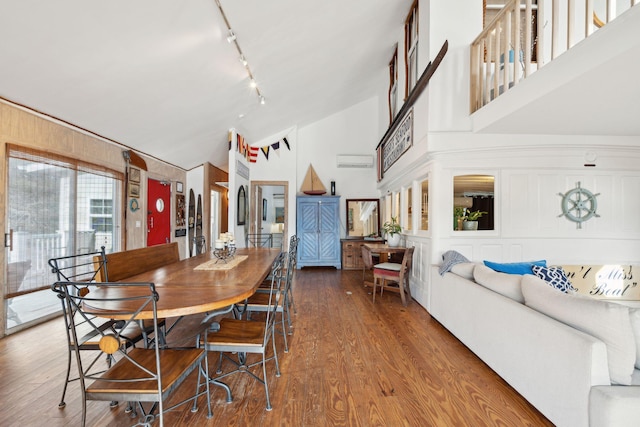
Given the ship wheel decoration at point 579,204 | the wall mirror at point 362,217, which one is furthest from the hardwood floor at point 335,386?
the wall mirror at point 362,217

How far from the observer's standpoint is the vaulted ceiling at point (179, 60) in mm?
2279

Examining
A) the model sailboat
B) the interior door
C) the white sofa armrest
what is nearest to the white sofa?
the white sofa armrest

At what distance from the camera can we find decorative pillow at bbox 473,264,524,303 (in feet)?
6.92

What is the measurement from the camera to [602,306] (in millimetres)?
1449

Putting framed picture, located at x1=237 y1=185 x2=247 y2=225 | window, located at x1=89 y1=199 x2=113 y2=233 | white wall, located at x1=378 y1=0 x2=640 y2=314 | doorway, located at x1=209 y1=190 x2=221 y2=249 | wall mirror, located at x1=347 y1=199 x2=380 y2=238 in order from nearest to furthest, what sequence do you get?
1. white wall, located at x1=378 y1=0 x2=640 y2=314
2. window, located at x1=89 y1=199 x2=113 y2=233
3. framed picture, located at x1=237 y1=185 x2=247 y2=225
4. wall mirror, located at x1=347 y1=199 x2=380 y2=238
5. doorway, located at x1=209 y1=190 x2=221 y2=249

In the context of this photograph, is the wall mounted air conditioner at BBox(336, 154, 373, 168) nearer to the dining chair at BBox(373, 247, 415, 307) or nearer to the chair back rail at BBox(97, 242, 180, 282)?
the dining chair at BBox(373, 247, 415, 307)

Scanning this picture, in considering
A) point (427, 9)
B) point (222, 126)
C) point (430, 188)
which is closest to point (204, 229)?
point (222, 126)

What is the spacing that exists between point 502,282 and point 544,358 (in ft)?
2.13

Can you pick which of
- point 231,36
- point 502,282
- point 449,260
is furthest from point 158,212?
point 502,282

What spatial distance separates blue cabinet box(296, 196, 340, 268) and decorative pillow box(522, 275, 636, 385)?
5030 mm

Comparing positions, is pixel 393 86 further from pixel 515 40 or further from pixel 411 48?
pixel 515 40

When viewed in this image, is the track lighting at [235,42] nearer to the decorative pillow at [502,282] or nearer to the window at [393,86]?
the window at [393,86]

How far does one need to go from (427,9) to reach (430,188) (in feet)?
7.16

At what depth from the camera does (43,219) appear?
3115 mm
